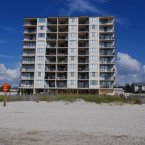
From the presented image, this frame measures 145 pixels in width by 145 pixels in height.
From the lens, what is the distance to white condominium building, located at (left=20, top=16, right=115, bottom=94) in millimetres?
84875

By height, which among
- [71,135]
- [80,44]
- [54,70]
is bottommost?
[71,135]

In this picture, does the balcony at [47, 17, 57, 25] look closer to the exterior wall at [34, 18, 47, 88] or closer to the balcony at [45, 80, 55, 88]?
the exterior wall at [34, 18, 47, 88]

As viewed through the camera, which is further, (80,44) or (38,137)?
(80,44)

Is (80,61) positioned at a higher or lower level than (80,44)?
lower

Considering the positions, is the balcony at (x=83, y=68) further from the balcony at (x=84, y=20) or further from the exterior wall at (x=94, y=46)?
the balcony at (x=84, y=20)

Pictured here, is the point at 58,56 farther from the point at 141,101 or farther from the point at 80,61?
the point at 141,101

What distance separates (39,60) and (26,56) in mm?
4654

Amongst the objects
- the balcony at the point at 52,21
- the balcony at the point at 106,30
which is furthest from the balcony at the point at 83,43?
the balcony at the point at 52,21

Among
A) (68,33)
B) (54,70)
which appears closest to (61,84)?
(54,70)

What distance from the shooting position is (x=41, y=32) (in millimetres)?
88688

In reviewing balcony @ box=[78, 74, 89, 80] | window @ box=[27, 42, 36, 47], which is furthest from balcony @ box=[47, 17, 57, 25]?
balcony @ box=[78, 74, 89, 80]

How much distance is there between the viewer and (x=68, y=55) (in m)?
86.4

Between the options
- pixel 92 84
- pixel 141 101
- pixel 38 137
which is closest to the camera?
pixel 38 137

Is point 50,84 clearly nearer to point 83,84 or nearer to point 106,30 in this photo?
point 83,84
